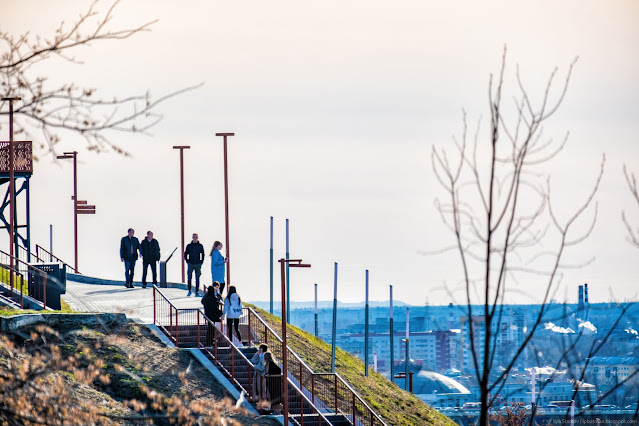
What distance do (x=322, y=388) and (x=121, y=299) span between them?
21.4ft

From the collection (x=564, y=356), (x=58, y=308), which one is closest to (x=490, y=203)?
(x=564, y=356)

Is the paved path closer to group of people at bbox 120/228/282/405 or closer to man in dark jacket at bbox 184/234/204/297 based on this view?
group of people at bbox 120/228/282/405

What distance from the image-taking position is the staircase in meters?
27.4

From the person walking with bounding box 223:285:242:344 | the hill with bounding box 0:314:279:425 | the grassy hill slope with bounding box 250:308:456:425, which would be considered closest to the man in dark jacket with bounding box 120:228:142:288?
the grassy hill slope with bounding box 250:308:456:425

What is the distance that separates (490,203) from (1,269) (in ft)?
73.7

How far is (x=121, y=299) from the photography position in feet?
113

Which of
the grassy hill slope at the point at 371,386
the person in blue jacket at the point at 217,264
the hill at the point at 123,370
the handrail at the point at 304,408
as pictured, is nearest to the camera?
the hill at the point at 123,370

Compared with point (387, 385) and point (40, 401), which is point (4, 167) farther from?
point (40, 401)

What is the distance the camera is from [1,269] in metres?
31.1

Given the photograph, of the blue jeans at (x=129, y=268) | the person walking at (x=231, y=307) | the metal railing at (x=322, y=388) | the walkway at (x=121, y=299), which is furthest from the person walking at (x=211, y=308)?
the blue jeans at (x=129, y=268)

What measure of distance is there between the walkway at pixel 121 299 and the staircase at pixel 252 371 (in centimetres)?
58

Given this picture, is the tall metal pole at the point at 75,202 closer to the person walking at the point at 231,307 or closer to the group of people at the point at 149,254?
the group of people at the point at 149,254

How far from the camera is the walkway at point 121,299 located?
3209 centimetres

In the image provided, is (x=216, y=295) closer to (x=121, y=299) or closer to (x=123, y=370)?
(x=123, y=370)
